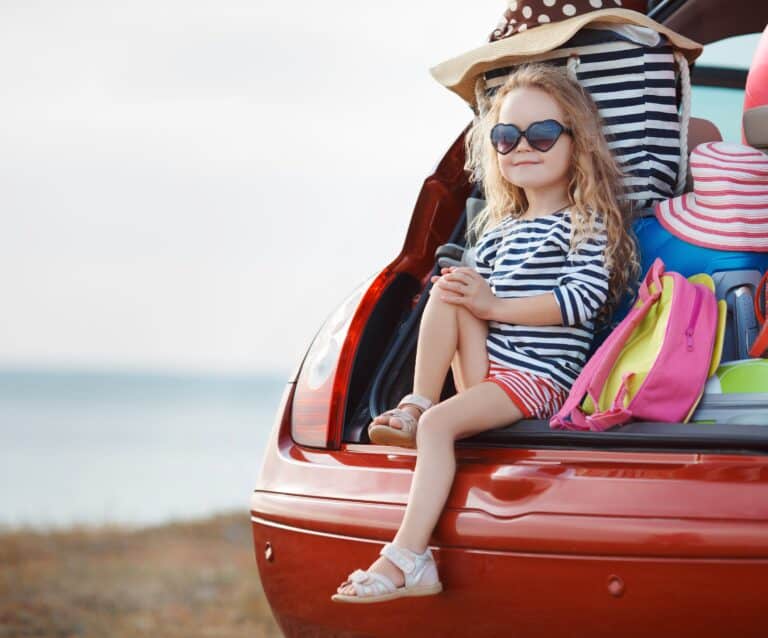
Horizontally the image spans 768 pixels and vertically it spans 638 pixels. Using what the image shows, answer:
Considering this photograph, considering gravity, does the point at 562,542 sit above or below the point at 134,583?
above

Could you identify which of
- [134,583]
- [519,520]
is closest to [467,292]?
[519,520]

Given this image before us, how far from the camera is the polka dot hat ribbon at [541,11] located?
2555 mm

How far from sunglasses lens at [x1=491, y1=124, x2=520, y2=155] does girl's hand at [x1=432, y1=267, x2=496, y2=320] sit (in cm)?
27

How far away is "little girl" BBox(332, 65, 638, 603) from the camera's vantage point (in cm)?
217

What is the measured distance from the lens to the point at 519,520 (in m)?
1.91

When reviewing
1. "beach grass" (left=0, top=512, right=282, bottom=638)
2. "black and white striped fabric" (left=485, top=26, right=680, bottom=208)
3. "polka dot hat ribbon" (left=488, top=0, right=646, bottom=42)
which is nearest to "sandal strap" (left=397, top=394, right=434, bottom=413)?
"black and white striped fabric" (left=485, top=26, right=680, bottom=208)

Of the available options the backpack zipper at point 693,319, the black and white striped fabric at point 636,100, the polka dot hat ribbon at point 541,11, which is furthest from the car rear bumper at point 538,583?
the polka dot hat ribbon at point 541,11

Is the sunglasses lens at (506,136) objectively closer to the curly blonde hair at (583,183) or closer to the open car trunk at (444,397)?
the curly blonde hair at (583,183)

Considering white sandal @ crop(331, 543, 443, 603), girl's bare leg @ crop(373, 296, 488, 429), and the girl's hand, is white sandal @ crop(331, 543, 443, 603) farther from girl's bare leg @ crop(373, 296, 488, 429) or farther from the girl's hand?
the girl's hand

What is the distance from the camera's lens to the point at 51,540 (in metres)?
5.86

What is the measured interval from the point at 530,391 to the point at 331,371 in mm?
428

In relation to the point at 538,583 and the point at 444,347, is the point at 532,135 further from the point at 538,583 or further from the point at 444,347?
the point at 538,583

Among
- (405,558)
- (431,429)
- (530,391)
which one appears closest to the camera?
(405,558)

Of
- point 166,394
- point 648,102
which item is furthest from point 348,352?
point 166,394
